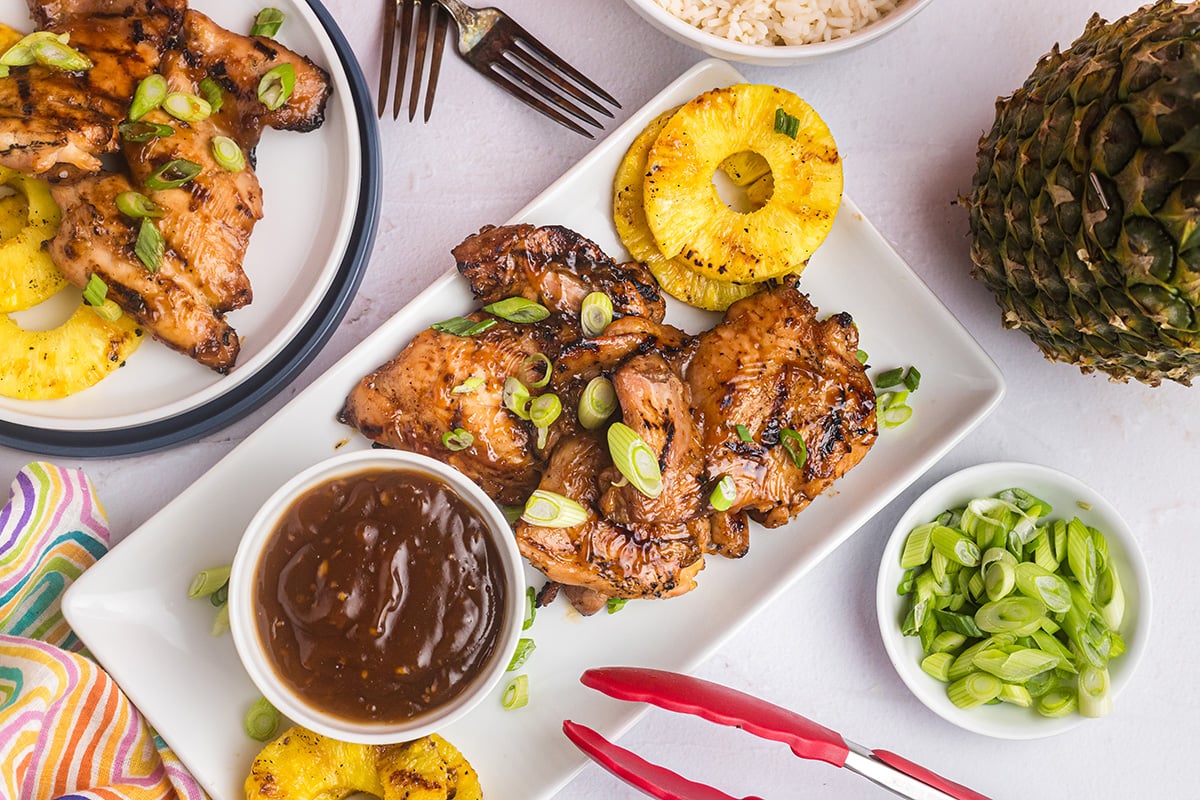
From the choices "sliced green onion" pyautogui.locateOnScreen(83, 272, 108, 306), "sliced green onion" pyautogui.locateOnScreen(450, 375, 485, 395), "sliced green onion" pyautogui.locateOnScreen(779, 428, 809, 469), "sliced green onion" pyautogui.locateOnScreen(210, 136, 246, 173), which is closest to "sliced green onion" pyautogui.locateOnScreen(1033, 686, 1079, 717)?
"sliced green onion" pyautogui.locateOnScreen(779, 428, 809, 469)

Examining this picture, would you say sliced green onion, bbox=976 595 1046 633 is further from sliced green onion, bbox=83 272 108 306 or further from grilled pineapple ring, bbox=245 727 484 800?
sliced green onion, bbox=83 272 108 306

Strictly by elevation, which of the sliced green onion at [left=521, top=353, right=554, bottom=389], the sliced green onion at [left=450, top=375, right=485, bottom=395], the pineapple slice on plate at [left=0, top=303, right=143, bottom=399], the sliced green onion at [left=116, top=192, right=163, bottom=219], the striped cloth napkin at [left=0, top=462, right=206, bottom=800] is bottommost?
the striped cloth napkin at [left=0, top=462, right=206, bottom=800]

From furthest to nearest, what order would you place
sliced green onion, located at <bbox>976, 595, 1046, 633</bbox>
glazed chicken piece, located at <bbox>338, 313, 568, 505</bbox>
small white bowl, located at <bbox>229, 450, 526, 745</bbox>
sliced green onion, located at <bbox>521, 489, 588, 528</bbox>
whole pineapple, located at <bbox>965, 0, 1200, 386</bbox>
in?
sliced green onion, located at <bbox>976, 595, 1046, 633</bbox> → glazed chicken piece, located at <bbox>338, 313, 568, 505</bbox> → sliced green onion, located at <bbox>521, 489, 588, 528</bbox> → small white bowl, located at <bbox>229, 450, 526, 745</bbox> → whole pineapple, located at <bbox>965, 0, 1200, 386</bbox>

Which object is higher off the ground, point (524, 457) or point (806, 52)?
point (806, 52)

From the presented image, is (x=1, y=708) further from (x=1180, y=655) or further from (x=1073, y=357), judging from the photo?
(x=1180, y=655)

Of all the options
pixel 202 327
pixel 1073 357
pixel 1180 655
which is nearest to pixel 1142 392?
pixel 1073 357

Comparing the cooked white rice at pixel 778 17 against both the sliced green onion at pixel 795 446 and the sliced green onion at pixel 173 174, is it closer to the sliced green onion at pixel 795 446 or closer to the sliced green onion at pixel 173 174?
the sliced green onion at pixel 795 446
